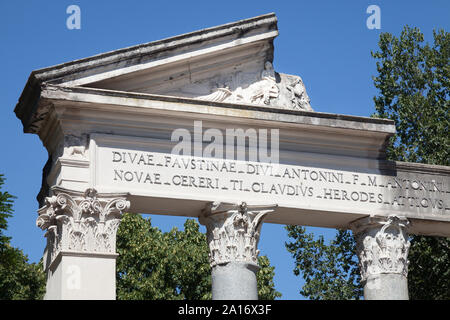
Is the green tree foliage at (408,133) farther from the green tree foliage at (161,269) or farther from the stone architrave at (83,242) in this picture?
the stone architrave at (83,242)

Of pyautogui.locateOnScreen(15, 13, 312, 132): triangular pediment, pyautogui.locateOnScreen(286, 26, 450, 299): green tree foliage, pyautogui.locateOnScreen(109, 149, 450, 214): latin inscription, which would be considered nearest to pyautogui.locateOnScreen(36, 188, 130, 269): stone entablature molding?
pyautogui.locateOnScreen(109, 149, 450, 214): latin inscription

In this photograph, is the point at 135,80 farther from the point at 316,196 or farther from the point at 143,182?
the point at 316,196

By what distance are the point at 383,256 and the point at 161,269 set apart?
24013 mm

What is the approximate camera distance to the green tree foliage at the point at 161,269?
43.7 meters

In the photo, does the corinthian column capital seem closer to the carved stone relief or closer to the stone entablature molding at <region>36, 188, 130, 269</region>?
the stone entablature molding at <region>36, 188, 130, 269</region>

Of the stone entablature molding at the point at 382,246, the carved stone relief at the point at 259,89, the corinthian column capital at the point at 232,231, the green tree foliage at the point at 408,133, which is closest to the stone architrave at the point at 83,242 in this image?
the corinthian column capital at the point at 232,231

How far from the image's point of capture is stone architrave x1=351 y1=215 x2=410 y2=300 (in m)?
21.0

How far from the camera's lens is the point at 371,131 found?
21.3 metres

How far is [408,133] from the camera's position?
36344 mm

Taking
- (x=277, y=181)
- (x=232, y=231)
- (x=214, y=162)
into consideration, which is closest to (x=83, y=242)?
(x=232, y=231)

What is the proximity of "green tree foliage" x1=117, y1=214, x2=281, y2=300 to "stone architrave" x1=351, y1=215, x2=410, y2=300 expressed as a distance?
878 inches

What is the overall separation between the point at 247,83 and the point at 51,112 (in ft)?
14.9

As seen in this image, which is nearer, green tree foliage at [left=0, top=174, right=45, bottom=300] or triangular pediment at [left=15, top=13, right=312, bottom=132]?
triangular pediment at [left=15, top=13, right=312, bottom=132]
